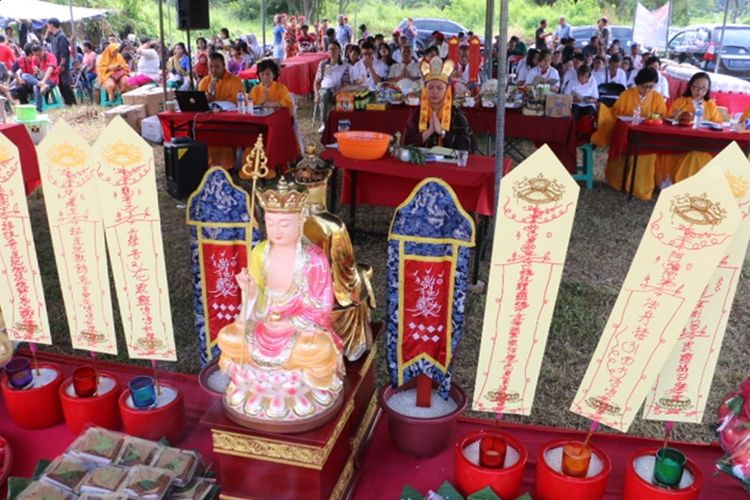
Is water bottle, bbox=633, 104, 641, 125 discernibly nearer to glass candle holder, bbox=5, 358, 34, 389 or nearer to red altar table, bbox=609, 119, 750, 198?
red altar table, bbox=609, 119, 750, 198

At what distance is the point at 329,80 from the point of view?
9.16 m

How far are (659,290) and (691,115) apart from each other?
477 cm

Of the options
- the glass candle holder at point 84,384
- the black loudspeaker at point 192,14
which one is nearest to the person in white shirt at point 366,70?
the black loudspeaker at point 192,14

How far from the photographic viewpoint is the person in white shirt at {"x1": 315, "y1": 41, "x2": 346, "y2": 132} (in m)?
8.83

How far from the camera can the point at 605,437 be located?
2.50 m

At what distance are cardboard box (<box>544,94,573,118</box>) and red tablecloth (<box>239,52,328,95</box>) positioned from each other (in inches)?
208

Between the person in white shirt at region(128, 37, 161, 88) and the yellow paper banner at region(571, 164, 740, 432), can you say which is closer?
the yellow paper banner at region(571, 164, 740, 432)

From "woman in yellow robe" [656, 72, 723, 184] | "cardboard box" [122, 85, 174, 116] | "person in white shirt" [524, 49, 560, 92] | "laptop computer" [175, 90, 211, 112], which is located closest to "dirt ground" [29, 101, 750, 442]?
"woman in yellow robe" [656, 72, 723, 184]

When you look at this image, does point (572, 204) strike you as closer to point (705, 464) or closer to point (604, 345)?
point (604, 345)

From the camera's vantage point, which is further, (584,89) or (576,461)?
(584,89)

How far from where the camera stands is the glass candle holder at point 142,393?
233cm

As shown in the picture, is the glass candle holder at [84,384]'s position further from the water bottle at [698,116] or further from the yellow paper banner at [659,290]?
the water bottle at [698,116]

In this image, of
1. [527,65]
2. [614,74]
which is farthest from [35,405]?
[614,74]

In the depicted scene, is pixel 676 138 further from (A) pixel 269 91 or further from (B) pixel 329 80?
(B) pixel 329 80
